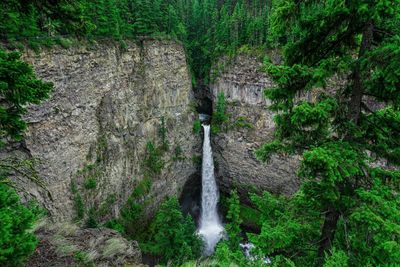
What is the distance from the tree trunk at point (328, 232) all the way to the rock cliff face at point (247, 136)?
2761 centimetres

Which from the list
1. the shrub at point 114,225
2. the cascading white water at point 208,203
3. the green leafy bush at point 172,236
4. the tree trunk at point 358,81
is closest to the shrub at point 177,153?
the cascading white water at point 208,203

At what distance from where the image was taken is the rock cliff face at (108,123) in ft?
67.2

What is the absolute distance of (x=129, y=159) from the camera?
28812mm

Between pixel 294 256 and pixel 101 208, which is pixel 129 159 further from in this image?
pixel 294 256

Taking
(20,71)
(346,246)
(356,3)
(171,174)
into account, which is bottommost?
(171,174)

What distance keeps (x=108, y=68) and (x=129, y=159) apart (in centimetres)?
905

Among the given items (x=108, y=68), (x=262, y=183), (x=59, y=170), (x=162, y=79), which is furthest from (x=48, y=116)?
(x=262, y=183)

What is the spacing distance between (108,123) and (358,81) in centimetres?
2272

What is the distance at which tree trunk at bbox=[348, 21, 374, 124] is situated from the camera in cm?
625

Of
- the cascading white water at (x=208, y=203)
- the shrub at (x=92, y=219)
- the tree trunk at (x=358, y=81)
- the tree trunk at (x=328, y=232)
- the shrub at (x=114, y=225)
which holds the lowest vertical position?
the cascading white water at (x=208, y=203)

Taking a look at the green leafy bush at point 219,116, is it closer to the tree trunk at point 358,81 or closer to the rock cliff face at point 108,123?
the rock cliff face at point 108,123

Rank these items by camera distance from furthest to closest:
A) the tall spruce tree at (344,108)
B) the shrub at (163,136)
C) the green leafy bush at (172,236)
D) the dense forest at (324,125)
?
the shrub at (163,136) → the green leafy bush at (172,236) → the tall spruce tree at (344,108) → the dense forest at (324,125)

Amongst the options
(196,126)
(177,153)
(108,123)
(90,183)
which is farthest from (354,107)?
(196,126)

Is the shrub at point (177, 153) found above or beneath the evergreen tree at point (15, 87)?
beneath
